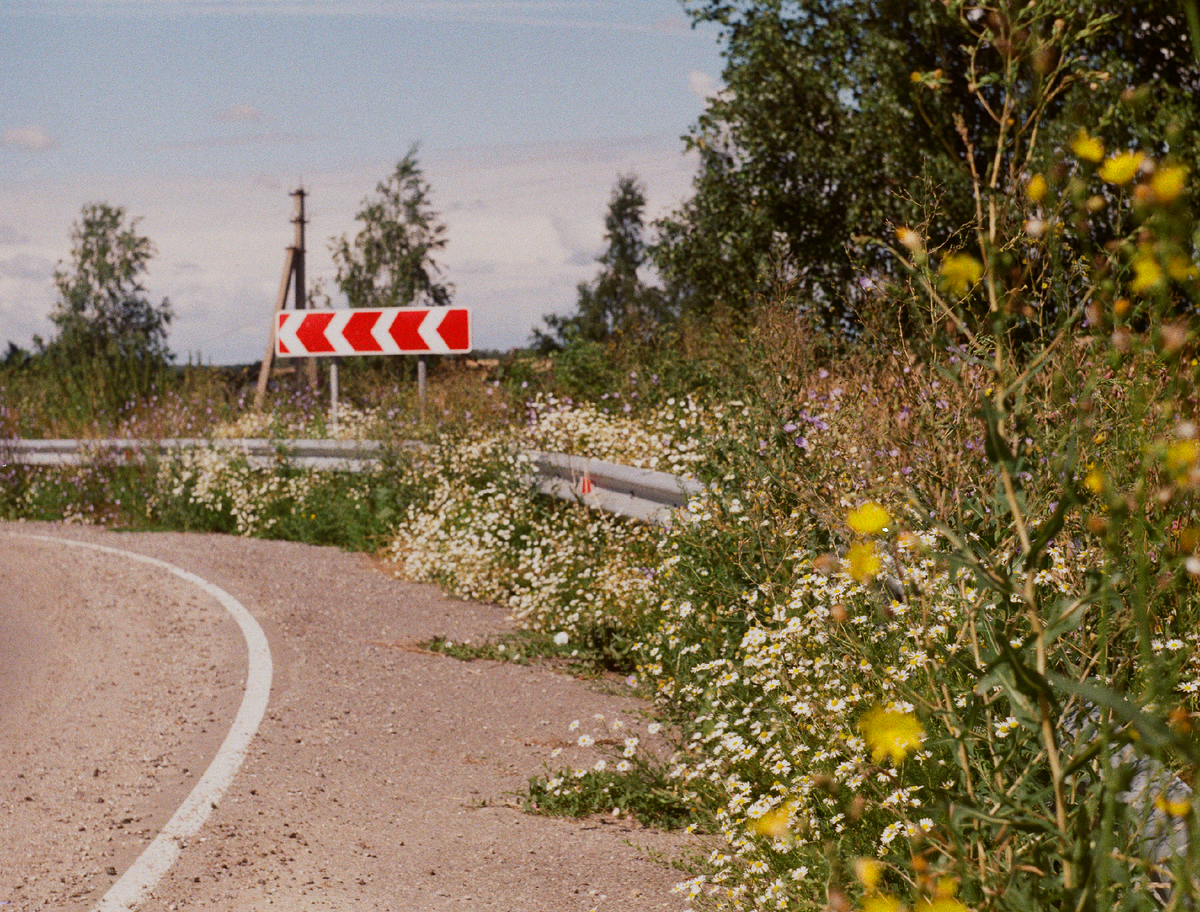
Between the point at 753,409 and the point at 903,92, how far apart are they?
41.1 feet

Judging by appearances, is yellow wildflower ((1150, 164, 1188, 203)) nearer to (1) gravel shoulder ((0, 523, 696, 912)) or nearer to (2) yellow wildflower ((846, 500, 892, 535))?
(2) yellow wildflower ((846, 500, 892, 535))

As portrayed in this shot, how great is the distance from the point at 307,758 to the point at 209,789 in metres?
0.56

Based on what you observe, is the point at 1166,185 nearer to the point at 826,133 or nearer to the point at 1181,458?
the point at 1181,458

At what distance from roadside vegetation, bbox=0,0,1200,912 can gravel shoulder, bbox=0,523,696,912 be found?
1.27 feet

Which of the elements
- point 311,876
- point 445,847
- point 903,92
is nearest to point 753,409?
point 445,847

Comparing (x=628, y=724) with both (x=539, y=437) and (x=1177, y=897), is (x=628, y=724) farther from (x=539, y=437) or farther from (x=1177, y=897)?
(x=539, y=437)

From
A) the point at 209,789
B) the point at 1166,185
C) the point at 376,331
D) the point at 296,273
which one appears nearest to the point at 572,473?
the point at 209,789

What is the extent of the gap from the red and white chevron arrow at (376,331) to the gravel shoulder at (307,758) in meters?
5.71

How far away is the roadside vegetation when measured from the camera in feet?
6.46

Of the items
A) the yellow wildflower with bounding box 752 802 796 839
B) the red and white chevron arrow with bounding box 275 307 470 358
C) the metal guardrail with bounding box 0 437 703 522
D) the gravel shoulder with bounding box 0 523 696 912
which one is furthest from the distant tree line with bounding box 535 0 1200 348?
the yellow wildflower with bounding box 752 802 796 839

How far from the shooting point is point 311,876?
14.5 feet

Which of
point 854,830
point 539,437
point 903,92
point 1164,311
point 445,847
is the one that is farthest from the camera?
point 903,92

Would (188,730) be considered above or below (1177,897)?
below

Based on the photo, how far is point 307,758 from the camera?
5.84 m
